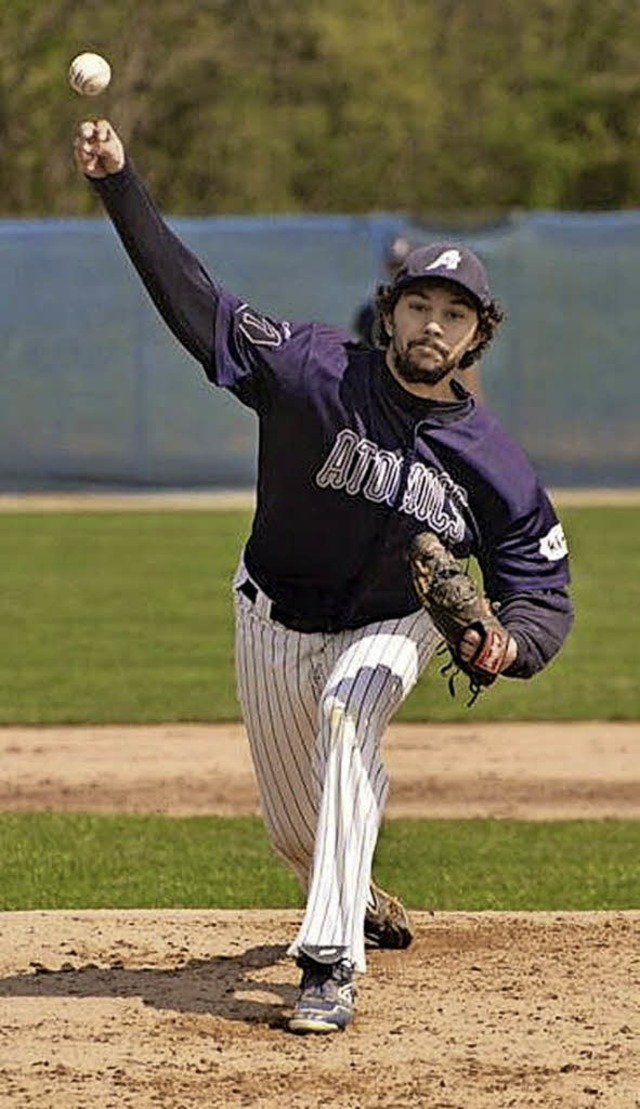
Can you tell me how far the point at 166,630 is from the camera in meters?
13.2

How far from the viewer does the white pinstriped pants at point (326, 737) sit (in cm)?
482

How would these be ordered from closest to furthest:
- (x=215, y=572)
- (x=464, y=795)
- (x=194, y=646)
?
(x=464, y=795) → (x=194, y=646) → (x=215, y=572)

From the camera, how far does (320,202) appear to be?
3688cm

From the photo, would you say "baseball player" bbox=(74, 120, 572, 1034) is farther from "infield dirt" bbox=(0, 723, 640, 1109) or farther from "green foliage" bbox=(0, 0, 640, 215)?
"green foliage" bbox=(0, 0, 640, 215)

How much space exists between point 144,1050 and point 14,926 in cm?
132

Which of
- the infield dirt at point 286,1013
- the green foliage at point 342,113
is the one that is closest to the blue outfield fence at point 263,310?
the green foliage at point 342,113

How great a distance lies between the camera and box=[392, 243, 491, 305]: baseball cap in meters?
4.89

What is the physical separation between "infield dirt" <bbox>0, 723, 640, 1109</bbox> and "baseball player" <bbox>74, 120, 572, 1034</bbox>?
220mm

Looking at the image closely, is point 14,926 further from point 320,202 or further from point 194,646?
point 320,202

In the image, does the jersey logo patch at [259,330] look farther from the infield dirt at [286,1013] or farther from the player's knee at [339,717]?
the infield dirt at [286,1013]

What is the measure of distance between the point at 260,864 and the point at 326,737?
107 inches

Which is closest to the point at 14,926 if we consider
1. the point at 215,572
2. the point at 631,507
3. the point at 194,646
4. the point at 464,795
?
the point at 464,795

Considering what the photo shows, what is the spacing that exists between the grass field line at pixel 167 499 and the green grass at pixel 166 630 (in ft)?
4.48

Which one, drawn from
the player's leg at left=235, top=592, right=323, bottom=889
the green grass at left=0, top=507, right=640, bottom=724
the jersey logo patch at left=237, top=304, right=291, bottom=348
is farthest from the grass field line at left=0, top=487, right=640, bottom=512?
the jersey logo patch at left=237, top=304, right=291, bottom=348
